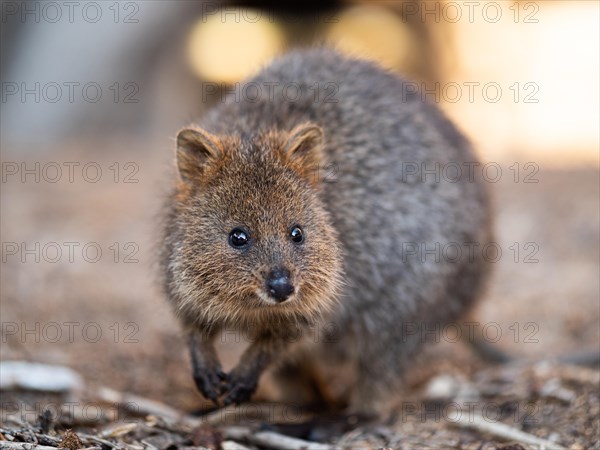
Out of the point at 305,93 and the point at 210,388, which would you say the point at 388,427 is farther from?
the point at 305,93

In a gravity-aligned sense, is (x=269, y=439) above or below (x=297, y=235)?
below

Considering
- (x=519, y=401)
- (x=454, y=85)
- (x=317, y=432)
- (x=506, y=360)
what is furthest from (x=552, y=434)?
(x=454, y=85)

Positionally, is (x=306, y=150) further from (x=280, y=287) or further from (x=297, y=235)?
(x=280, y=287)

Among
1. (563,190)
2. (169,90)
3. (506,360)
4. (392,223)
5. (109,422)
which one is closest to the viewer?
(109,422)

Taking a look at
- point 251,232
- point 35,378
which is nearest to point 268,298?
point 251,232

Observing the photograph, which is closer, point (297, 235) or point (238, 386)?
point (297, 235)

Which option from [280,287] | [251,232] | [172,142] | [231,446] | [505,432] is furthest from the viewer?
[172,142]
